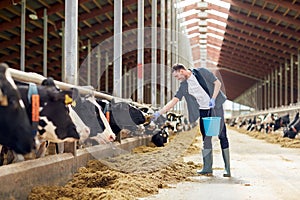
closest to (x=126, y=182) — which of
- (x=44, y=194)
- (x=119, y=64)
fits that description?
(x=44, y=194)

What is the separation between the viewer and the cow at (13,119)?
267 centimetres

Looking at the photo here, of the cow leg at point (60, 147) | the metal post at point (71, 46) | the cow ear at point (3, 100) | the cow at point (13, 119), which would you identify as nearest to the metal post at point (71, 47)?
the metal post at point (71, 46)

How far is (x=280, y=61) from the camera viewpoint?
32.6 meters

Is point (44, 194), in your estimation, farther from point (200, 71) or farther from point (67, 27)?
point (200, 71)

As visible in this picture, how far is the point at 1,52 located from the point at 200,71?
1611 cm

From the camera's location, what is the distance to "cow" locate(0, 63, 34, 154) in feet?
8.75

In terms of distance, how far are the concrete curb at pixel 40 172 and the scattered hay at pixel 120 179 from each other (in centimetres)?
7

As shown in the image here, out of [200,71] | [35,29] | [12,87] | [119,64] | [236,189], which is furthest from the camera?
[35,29]

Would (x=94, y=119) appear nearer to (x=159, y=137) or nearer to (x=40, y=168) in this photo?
(x=40, y=168)

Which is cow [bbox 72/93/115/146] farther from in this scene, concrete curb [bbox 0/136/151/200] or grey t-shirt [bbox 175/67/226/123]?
grey t-shirt [bbox 175/67/226/123]

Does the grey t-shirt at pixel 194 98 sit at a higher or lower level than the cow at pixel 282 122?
higher

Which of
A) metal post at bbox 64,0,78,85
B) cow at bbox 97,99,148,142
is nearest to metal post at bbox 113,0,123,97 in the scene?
cow at bbox 97,99,148,142

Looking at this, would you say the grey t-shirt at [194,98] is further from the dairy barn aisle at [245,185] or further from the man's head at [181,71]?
the dairy barn aisle at [245,185]

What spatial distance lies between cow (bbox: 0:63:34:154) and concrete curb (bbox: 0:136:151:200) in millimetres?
492
